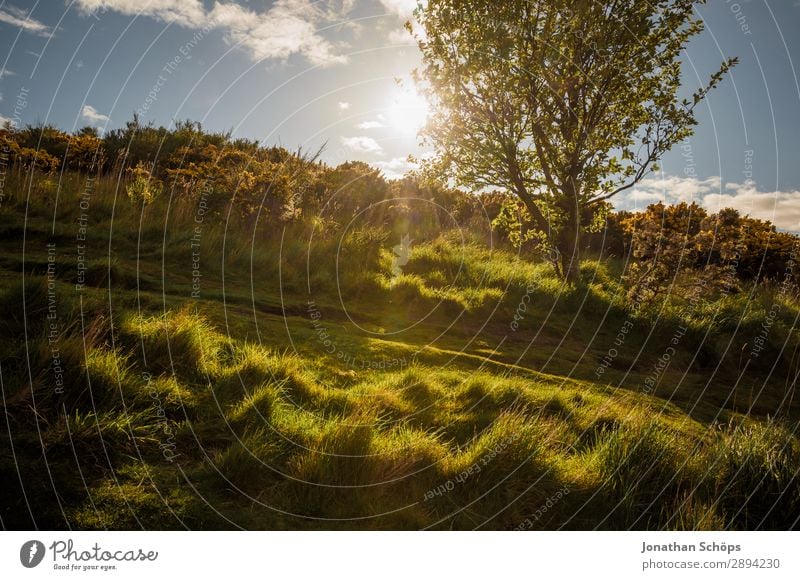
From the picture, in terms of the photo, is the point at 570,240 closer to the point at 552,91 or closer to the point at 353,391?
the point at 552,91

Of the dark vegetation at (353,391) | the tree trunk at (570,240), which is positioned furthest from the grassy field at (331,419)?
the tree trunk at (570,240)

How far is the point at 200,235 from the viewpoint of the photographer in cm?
976

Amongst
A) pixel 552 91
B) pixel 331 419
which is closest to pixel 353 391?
pixel 331 419

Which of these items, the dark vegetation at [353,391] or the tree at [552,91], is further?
the tree at [552,91]

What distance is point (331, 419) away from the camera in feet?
12.1

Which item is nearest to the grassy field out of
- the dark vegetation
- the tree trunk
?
the dark vegetation

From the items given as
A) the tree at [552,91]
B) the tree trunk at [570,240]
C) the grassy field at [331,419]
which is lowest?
the grassy field at [331,419]

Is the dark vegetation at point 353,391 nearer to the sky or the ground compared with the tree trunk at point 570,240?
nearer to the ground

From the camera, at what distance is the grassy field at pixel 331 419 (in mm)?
2756

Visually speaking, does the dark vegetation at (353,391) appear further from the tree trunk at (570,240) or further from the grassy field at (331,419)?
the tree trunk at (570,240)

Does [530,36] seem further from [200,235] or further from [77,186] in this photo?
[77,186]

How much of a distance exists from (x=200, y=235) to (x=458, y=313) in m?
5.80

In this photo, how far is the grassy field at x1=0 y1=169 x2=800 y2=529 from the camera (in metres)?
2.76
